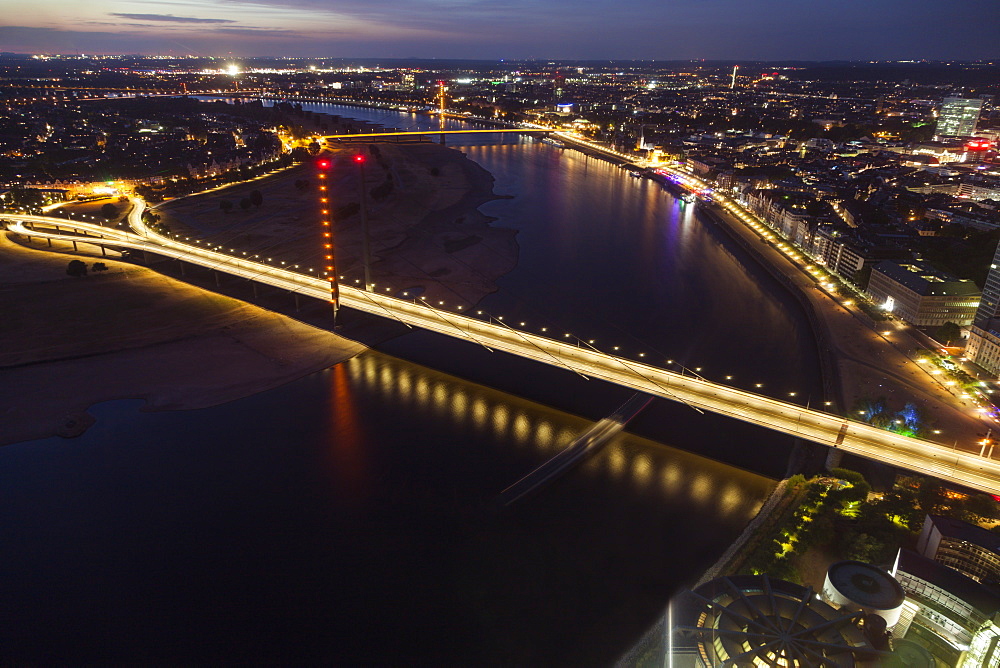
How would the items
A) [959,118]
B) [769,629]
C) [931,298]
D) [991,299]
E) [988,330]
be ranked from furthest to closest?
[959,118] → [931,298] → [991,299] → [988,330] → [769,629]

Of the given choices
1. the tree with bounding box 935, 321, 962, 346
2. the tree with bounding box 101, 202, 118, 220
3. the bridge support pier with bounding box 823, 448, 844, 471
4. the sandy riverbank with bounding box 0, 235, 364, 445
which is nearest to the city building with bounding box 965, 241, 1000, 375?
the tree with bounding box 935, 321, 962, 346

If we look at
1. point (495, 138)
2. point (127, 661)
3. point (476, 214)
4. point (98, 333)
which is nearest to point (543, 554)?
point (127, 661)

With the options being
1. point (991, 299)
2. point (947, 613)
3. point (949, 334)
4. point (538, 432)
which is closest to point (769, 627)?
point (947, 613)

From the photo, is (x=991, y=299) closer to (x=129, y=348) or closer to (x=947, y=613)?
(x=947, y=613)

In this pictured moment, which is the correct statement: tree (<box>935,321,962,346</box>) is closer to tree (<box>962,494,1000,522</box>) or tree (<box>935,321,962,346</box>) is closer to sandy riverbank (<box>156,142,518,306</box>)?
tree (<box>962,494,1000,522</box>)

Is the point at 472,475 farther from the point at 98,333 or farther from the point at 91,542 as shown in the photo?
the point at 98,333
